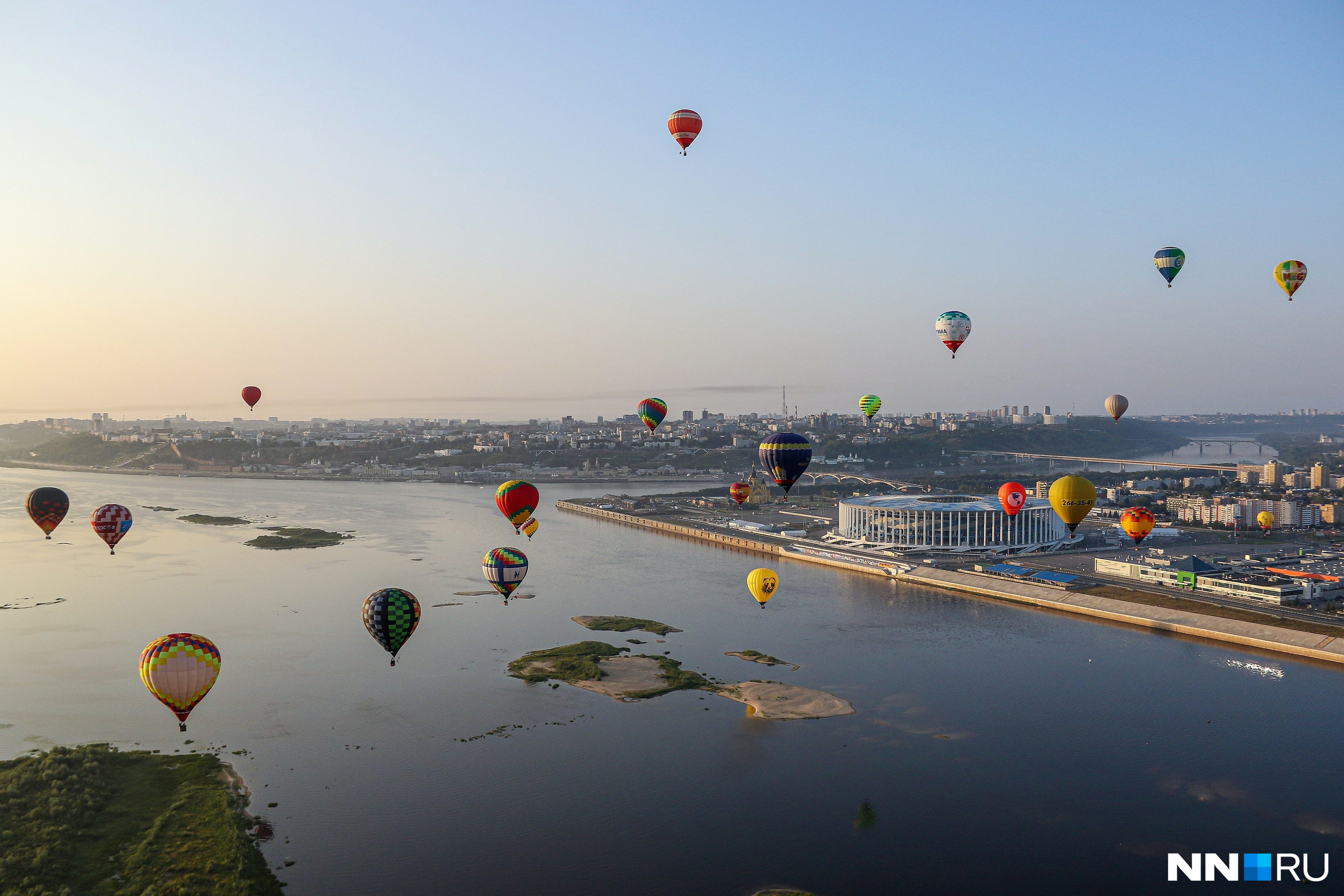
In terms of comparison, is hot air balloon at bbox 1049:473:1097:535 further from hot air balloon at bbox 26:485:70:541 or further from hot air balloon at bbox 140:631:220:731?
hot air balloon at bbox 26:485:70:541

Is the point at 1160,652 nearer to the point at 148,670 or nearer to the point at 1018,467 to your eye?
the point at 148,670

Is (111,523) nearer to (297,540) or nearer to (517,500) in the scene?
(517,500)

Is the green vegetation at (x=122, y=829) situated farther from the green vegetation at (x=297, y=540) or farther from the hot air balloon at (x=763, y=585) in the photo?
the green vegetation at (x=297, y=540)

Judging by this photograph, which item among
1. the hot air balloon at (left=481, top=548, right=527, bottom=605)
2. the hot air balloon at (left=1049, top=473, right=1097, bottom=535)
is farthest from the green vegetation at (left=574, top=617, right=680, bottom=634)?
the hot air balloon at (left=1049, top=473, right=1097, bottom=535)

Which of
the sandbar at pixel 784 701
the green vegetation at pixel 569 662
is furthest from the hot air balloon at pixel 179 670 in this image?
the sandbar at pixel 784 701

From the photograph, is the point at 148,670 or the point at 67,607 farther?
the point at 67,607

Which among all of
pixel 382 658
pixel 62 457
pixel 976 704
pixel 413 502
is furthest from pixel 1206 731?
pixel 62 457
